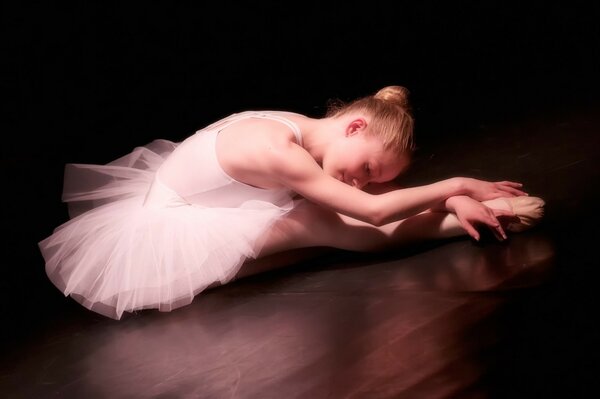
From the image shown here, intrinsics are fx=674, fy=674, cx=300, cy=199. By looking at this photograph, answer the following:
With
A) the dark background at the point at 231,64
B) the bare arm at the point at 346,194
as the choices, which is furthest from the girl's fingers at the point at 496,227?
the dark background at the point at 231,64

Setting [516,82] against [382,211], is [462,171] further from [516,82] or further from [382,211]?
[516,82]

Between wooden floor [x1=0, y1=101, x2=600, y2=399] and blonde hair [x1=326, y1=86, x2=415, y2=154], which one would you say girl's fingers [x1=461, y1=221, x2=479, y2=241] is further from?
blonde hair [x1=326, y1=86, x2=415, y2=154]

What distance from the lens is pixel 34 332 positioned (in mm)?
1462

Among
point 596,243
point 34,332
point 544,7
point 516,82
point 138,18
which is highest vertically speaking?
point 138,18

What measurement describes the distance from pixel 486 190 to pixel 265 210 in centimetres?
48

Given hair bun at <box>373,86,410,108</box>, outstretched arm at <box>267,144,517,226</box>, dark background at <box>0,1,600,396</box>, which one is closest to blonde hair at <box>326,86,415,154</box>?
hair bun at <box>373,86,410,108</box>

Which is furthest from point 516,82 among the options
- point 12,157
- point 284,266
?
point 12,157

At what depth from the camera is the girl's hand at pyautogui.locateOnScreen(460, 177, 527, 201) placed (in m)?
1.42

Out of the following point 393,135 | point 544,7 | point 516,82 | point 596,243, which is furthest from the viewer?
point 544,7

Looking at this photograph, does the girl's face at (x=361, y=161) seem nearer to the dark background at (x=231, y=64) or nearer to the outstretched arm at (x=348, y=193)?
the outstretched arm at (x=348, y=193)

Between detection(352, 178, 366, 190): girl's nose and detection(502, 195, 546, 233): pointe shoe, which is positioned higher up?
detection(352, 178, 366, 190): girl's nose

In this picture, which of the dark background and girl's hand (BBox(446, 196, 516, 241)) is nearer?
girl's hand (BBox(446, 196, 516, 241))

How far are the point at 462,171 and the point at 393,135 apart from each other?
17.7 inches

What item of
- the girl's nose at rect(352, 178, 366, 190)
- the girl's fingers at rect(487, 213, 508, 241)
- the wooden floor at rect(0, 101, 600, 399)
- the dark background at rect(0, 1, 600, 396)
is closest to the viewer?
the wooden floor at rect(0, 101, 600, 399)
